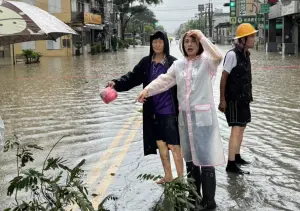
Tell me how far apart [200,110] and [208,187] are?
756 millimetres

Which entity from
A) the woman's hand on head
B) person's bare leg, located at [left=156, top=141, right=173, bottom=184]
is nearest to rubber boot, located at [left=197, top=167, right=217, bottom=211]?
person's bare leg, located at [left=156, top=141, right=173, bottom=184]

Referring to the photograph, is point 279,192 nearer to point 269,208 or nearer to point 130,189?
point 269,208

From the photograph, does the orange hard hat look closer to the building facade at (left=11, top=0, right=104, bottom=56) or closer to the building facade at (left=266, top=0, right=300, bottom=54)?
the building facade at (left=266, top=0, right=300, bottom=54)

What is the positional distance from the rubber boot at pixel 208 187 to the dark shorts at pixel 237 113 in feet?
4.14

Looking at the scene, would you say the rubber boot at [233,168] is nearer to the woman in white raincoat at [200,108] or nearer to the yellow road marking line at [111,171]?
the woman in white raincoat at [200,108]

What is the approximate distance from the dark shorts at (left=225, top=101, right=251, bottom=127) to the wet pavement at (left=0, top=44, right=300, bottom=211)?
64 cm

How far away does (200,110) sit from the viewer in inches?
171

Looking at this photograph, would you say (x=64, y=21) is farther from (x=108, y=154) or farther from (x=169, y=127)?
(x=169, y=127)

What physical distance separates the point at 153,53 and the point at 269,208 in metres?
1.96

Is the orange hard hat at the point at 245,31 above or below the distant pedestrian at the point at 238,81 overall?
above

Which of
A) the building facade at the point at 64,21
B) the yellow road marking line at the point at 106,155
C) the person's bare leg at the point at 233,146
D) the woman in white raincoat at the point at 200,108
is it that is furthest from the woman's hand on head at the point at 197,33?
the building facade at the point at 64,21

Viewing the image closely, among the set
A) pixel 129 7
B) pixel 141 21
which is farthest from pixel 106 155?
pixel 141 21

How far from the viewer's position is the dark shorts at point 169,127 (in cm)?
490

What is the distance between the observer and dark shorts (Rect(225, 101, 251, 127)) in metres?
5.56
